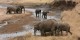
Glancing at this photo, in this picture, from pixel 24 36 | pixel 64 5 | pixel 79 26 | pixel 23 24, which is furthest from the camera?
pixel 64 5

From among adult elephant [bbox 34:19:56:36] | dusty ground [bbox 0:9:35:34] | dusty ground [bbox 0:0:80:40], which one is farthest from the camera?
dusty ground [bbox 0:9:35:34]

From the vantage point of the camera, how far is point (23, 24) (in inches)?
691

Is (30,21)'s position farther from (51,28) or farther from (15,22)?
(51,28)

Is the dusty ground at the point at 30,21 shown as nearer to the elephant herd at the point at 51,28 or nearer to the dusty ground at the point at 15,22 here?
the dusty ground at the point at 15,22

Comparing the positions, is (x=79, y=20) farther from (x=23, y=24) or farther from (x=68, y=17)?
(x=23, y=24)

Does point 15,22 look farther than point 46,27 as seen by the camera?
Yes

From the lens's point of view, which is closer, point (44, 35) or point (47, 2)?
point (44, 35)

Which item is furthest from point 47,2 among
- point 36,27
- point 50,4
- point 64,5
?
point 36,27

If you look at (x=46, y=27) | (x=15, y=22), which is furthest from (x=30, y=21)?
(x=46, y=27)

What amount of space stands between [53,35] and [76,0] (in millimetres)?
13801

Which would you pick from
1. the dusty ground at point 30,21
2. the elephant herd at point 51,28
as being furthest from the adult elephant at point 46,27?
the dusty ground at point 30,21

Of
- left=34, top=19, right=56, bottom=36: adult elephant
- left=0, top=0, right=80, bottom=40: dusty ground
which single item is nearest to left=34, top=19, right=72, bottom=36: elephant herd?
left=34, top=19, right=56, bottom=36: adult elephant

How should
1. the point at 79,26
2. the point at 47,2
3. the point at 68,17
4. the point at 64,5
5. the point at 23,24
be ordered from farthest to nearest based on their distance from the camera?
1. the point at 47,2
2. the point at 64,5
3. the point at 68,17
4. the point at 23,24
5. the point at 79,26

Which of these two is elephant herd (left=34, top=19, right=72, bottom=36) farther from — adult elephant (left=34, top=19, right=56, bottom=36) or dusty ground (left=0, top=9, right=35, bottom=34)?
dusty ground (left=0, top=9, right=35, bottom=34)
